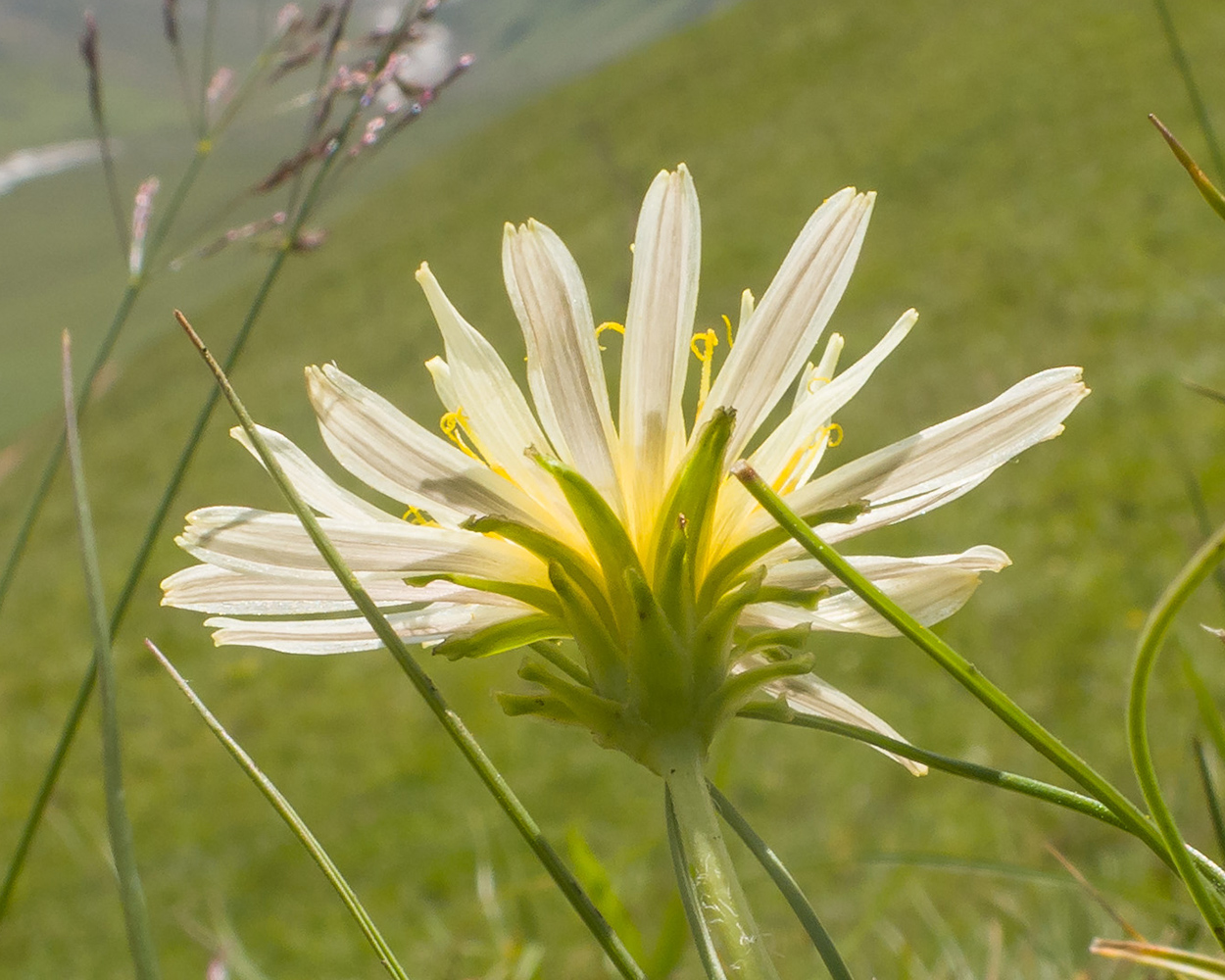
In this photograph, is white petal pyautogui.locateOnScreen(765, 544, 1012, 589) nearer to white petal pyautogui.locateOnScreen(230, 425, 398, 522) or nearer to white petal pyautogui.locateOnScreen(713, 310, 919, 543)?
white petal pyautogui.locateOnScreen(713, 310, 919, 543)

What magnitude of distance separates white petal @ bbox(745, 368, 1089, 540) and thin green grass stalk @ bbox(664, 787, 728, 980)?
0.15 m

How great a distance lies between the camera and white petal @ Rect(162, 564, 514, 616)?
1.76 feet

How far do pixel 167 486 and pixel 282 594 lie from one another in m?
0.27

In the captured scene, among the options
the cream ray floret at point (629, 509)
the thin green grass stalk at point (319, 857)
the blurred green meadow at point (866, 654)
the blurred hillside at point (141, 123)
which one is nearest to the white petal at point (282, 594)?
the cream ray floret at point (629, 509)

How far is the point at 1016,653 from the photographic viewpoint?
12.6 feet

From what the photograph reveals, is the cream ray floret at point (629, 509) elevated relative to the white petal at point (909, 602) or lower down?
elevated

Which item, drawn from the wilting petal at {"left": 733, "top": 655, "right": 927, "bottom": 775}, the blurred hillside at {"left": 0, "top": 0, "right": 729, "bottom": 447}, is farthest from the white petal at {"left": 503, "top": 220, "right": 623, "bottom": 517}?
the blurred hillside at {"left": 0, "top": 0, "right": 729, "bottom": 447}

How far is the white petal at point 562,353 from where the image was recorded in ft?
1.79

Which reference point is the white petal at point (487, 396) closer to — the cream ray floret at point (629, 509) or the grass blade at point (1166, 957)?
the cream ray floret at point (629, 509)

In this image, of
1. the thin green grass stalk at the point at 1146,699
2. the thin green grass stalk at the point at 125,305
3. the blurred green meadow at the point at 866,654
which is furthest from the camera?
the blurred green meadow at the point at 866,654

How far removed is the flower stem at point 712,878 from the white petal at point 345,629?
0.14 meters

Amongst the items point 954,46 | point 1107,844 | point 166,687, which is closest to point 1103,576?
point 1107,844

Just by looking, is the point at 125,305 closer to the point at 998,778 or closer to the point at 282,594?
the point at 282,594

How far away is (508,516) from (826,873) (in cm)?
310
